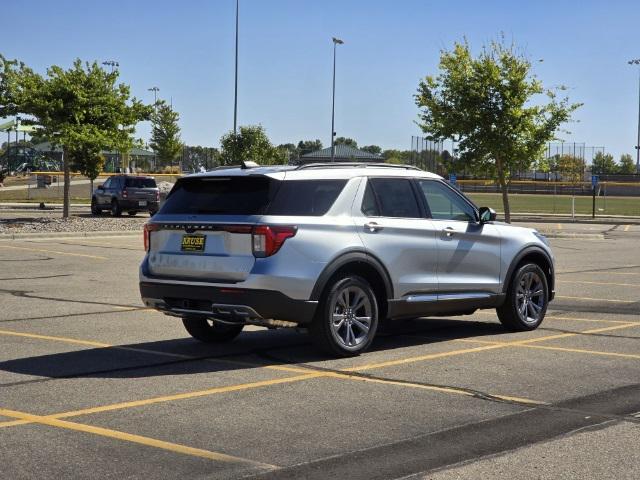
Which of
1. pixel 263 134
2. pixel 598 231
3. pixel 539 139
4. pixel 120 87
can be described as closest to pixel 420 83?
pixel 539 139

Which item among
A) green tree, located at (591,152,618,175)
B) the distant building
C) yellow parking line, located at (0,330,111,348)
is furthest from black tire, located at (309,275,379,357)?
green tree, located at (591,152,618,175)

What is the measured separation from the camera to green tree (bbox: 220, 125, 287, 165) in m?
56.1

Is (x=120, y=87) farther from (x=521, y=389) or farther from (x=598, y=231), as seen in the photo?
(x=521, y=389)

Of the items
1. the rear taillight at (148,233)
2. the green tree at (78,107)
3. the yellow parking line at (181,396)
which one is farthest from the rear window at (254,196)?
the green tree at (78,107)

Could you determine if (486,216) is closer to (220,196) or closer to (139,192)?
(220,196)

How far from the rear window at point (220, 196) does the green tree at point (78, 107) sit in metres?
22.1

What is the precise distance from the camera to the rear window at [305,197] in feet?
29.1

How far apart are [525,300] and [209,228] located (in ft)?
13.2

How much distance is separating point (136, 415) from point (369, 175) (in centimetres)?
382

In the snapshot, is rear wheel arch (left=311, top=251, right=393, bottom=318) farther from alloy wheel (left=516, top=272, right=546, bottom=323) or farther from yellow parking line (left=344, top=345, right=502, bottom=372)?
alloy wheel (left=516, top=272, right=546, bottom=323)

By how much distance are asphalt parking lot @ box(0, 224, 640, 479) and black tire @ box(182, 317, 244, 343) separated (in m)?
0.14

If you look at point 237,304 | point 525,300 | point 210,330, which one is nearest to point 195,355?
point 210,330

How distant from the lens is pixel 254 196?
8953 millimetres

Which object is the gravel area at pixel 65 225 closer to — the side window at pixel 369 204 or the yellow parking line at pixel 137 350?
the yellow parking line at pixel 137 350
